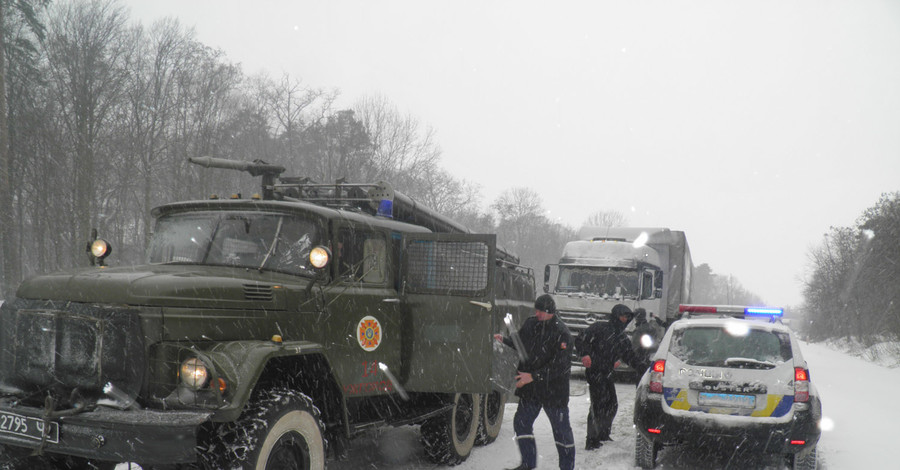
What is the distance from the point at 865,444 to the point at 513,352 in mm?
5278

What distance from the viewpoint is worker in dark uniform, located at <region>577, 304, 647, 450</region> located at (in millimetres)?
8195

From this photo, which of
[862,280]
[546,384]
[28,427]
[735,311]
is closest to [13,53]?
[28,427]

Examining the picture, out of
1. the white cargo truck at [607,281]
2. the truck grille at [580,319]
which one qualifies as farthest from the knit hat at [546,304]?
the truck grille at [580,319]

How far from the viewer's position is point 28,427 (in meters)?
3.94

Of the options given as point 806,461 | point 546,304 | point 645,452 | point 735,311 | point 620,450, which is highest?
point 546,304

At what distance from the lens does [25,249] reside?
33562mm

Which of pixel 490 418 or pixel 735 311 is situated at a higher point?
pixel 735 311

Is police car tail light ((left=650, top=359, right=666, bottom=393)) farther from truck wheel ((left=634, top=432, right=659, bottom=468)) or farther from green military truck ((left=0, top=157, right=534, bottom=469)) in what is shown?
green military truck ((left=0, top=157, right=534, bottom=469))

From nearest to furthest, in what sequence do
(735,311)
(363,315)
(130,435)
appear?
(130,435) < (363,315) < (735,311)

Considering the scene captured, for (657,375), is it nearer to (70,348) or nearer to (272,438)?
(272,438)

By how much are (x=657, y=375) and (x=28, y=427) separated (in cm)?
550

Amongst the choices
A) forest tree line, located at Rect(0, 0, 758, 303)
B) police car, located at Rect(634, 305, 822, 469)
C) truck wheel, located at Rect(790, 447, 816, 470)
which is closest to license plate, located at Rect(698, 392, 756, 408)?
police car, located at Rect(634, 305, 822, 469)

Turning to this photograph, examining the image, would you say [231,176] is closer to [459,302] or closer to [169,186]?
[169,186]

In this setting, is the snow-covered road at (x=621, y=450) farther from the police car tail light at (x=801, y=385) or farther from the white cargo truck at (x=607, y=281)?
the white cargo truck at (x=607, y=281)
